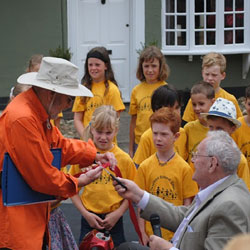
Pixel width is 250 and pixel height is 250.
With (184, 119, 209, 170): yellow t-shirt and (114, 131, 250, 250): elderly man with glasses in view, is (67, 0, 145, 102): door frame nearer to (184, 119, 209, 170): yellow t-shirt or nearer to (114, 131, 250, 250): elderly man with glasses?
(184, 119, 209, 170): yellow t-shirt

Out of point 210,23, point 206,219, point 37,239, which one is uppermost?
point 210,23

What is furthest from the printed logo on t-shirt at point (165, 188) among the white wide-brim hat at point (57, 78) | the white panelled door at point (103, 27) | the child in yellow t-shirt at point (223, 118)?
the white panelled door at point (103, 27)

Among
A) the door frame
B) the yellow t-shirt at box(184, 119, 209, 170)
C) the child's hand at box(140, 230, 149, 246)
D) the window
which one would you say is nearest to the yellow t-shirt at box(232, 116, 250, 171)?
the yellow t-shirt at box(184, 119, 209, 170)

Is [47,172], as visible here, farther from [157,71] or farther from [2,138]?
[157,71]

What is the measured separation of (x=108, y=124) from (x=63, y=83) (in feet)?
3.63

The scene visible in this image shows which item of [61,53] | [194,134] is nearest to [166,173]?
[194,134]

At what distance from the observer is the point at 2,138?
3.55m

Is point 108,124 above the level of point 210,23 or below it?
below

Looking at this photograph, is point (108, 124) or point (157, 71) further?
point (157, 71)

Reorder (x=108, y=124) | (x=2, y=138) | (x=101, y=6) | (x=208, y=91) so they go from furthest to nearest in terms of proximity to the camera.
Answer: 1. (x=101, y=6)
2. (x=208, y=91)
3. (x=108, y=124)
4. (x=2, y=138)

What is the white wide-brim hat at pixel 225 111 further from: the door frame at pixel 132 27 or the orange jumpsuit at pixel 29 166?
the door frame at pixel 132 27

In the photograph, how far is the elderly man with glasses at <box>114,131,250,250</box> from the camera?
3160 millimetres

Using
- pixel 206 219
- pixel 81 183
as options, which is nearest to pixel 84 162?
pixel 81 183

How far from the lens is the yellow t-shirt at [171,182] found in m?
4.57
